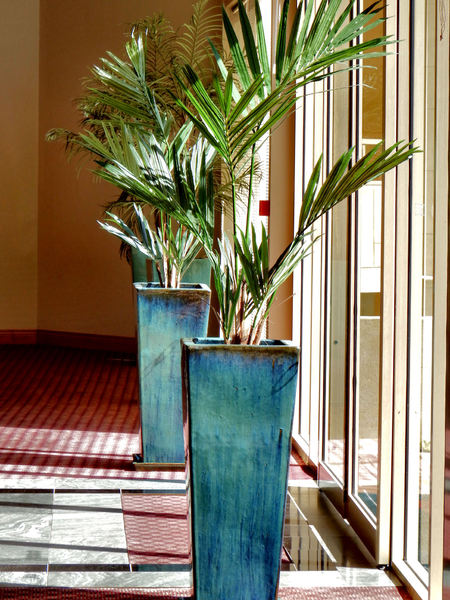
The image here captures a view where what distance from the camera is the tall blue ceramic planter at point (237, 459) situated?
2361mm

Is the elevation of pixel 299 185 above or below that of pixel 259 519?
above

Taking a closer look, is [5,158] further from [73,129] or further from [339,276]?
[339,276]

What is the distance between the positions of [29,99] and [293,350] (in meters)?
6.96

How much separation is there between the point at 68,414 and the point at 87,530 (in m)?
2.27

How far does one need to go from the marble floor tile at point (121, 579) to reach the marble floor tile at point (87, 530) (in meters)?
0.11

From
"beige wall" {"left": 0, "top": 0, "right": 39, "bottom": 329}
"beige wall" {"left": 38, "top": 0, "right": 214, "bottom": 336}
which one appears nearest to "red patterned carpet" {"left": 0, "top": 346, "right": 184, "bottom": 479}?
"beige wall" {"left": 38, "top": 0, "right": 214, "bottom": 336}

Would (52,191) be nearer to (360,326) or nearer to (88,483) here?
(88,483)

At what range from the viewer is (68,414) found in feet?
17.9

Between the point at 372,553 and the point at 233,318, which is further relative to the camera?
the point at 372,553

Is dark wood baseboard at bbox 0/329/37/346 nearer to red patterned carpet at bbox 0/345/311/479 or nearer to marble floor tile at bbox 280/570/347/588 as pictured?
red patterned carpet at bbox 0/345/311/479

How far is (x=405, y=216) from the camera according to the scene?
9.17ft

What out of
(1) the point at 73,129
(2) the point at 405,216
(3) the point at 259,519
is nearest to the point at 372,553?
(3) the point at 259,519

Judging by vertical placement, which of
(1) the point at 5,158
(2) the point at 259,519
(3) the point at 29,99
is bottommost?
(2) the point at 259,519

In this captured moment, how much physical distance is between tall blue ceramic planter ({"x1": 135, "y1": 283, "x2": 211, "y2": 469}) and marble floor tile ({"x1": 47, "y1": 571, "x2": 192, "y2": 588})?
1.34 meters
